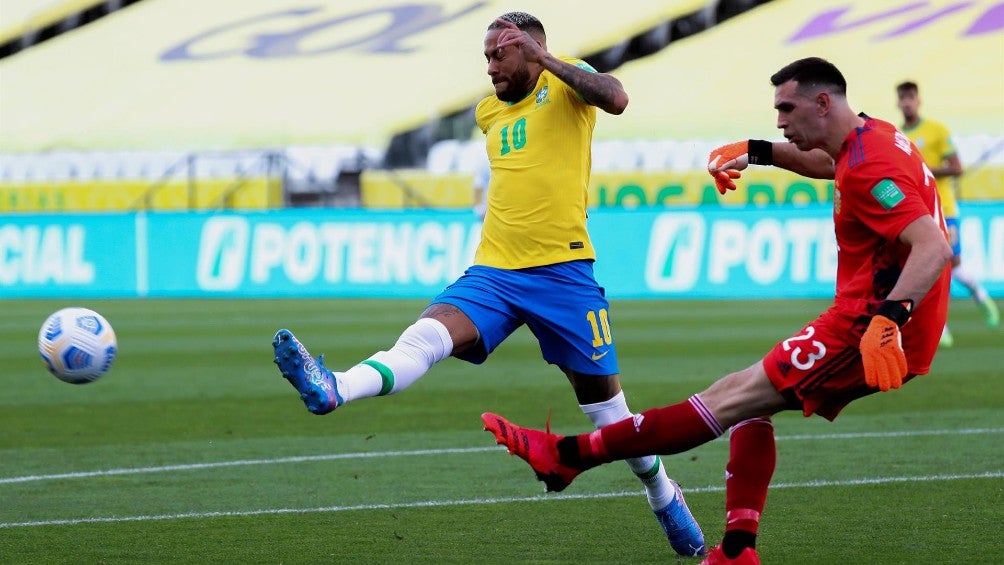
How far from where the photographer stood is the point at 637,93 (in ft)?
107

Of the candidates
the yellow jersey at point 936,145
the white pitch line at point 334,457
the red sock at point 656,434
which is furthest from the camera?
the yellow jersey at point 936,145

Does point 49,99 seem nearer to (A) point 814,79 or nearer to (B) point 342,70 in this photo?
(B) point 342,70

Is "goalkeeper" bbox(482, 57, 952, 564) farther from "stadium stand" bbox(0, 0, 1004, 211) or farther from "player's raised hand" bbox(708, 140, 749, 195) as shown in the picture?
"stadium stand" bbox(0, 0, 1004, 211)

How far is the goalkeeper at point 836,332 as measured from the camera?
15.8 feet

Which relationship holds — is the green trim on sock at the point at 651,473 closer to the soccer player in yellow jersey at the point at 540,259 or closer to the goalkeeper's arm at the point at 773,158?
the soccer player in yellow jersey at the point at 540,259

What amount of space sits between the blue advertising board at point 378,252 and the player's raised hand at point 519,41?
1371 cm

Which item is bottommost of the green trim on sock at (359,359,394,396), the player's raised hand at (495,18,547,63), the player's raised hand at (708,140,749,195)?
the green trim on sock at (359,359,394,396)

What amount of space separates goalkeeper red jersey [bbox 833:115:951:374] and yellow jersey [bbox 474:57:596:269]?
1355mm

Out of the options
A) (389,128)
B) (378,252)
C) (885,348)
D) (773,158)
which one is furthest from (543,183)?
(389,128)

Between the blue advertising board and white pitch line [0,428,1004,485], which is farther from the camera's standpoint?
the blue advertising board

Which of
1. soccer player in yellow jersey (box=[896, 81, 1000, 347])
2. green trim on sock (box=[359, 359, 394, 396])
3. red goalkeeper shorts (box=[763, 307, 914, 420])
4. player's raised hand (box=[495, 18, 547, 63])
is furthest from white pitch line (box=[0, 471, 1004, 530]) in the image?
soccer player in yellow jersey (box=[896, 81, 1000, 347])

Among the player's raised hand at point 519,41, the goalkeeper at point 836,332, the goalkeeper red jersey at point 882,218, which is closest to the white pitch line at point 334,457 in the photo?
the player's raised hand at point 519,41

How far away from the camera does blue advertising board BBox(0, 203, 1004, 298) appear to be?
780 inches

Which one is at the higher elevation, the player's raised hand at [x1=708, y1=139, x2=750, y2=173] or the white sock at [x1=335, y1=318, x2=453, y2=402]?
the player's raised hand at [x1=708, y1=139, x2=750, y2=173]
